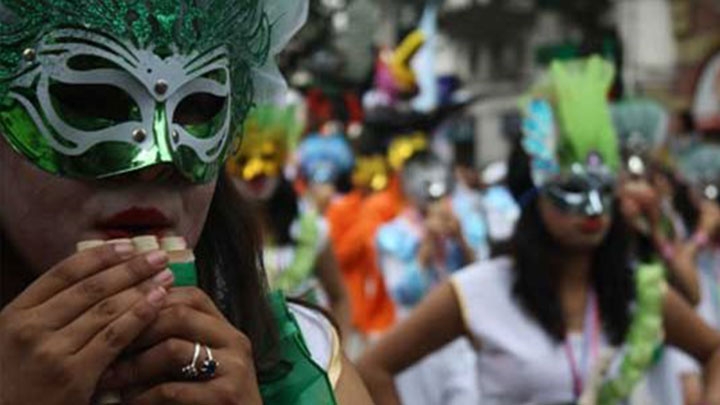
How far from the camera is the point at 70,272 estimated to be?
1.85m

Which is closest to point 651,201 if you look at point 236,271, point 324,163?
point 236,271

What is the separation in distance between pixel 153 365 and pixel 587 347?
3030 millimetres

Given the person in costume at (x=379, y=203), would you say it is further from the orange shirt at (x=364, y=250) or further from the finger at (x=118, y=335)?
the finger at (x=118, y=335)

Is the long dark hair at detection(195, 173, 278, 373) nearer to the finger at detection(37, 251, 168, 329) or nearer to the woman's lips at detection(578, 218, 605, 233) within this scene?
the finger at detection(37, 251, 168, 329)

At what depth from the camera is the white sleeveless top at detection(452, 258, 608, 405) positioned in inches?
185

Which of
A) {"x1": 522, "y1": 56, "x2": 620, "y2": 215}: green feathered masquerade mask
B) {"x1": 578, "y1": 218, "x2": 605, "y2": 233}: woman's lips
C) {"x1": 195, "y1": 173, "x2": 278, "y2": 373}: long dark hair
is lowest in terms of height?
{"x1": 578, "y1": 218, "x2": 605, "y2": 233}: woman's lips

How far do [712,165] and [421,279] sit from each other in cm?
182

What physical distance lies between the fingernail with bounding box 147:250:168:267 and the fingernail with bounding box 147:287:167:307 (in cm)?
3

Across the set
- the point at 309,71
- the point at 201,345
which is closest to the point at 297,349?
the point at 201,345

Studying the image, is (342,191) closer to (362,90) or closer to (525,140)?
(362,90)

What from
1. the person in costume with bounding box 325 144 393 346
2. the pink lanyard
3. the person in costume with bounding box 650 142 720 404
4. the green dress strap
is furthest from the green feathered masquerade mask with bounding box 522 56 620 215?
the person in costume with bounding box 325 144 393 346

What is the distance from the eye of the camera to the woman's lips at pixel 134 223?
2.01m

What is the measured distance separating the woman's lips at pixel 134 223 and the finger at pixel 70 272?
0.43 ft

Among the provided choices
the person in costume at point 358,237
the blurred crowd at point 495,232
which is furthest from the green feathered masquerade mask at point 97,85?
the person in costume at point 358,237
